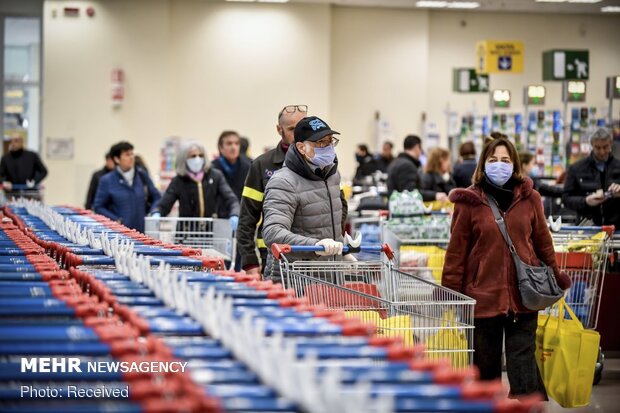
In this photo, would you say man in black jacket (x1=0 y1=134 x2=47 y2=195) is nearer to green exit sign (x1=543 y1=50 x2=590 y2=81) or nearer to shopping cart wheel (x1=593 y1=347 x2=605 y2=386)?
green exit sign (x1=543 y1=50 x2=590 y2=81)

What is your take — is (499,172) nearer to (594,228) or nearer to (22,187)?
(594,228)

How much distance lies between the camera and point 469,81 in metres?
21.0

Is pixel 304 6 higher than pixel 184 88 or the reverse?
higher

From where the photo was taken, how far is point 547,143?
54.5 ft

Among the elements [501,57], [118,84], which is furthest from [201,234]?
[118,84]

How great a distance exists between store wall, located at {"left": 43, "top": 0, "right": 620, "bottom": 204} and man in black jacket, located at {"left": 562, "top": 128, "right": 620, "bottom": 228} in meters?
13.8

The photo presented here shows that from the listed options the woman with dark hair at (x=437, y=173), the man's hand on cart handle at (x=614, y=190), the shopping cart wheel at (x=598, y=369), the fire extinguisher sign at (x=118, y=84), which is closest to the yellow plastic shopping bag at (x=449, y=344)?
the shopping cart wheel at (x=598, y=369)

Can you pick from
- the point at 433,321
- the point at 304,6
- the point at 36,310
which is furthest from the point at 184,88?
the point at 36,310

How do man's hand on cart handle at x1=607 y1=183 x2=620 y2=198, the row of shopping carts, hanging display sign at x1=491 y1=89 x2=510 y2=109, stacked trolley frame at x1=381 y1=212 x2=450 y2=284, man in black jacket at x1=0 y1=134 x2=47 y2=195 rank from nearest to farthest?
the row of shopping carts < stacked trolley frame at x1=381 y1=212 x2=450 y2=284 < man's hand on cart handle at x1=607 y1=183 x2=620 y2=198 < hanging display sign at x1=491 y1=89 x2=510 y2=109 < man in black jacket at x1=0 y1=134 x2=47 y2=195

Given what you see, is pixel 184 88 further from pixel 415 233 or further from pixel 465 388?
pixel 465 388

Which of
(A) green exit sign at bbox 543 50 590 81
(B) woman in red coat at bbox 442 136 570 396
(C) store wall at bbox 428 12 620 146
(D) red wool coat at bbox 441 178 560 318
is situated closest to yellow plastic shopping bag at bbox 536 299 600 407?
(B) woman in red coat at bbox 442 136 570 396

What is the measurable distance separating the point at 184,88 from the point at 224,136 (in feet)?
42.1

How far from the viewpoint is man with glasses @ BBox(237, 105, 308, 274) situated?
22.0 ft

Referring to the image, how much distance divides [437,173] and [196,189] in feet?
16.3
